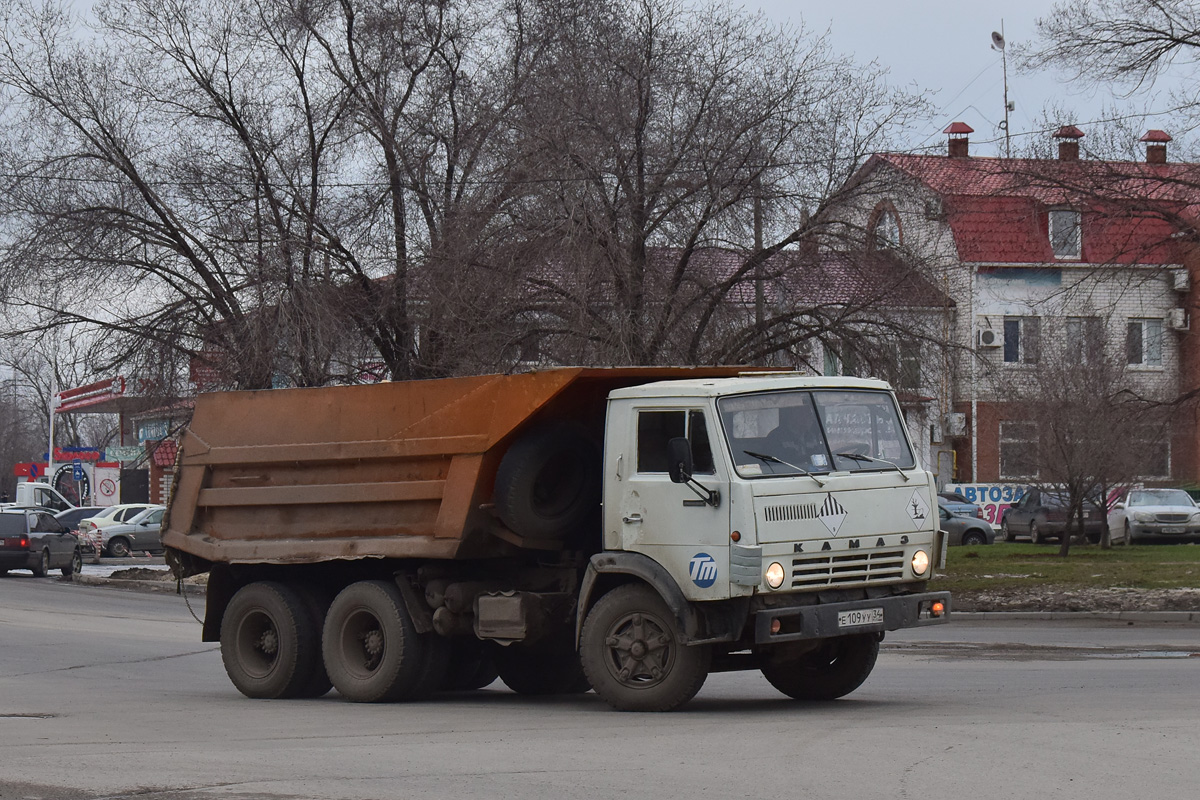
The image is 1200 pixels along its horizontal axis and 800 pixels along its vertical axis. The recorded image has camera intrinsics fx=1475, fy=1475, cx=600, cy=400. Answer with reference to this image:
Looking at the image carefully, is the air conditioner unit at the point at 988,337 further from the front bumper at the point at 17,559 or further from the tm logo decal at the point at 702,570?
the tm logo decal at the point at 702,570

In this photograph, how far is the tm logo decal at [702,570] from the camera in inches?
398

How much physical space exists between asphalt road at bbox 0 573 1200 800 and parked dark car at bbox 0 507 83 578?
20.3 meters

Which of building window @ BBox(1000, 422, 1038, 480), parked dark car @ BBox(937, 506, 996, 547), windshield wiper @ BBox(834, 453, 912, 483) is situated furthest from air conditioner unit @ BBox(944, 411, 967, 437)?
windshield wiper @ BBox(834, 453, 912, 483)

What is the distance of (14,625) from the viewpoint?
72.0ft

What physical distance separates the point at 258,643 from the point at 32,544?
23.6 m

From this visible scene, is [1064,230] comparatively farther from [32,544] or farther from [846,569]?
[32,544]

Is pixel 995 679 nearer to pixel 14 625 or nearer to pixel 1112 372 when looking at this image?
pixel 14 625

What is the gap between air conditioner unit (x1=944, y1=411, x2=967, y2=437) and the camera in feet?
163

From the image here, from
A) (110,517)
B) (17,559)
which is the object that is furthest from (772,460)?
(110,517)

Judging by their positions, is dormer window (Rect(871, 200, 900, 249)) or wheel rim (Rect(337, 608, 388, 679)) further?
dormer window (Rect(871, 200, 900, 249))

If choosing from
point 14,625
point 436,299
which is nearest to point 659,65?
point 436,299

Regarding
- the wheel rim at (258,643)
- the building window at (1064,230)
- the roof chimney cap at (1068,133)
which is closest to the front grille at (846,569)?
the wheel rim at (258,643)

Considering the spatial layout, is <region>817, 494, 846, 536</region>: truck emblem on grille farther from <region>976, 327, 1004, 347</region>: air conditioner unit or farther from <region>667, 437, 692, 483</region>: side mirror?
<region>976, 327, 1004, 347</region>: air conditioner unit

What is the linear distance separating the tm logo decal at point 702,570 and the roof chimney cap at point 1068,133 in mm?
13151
